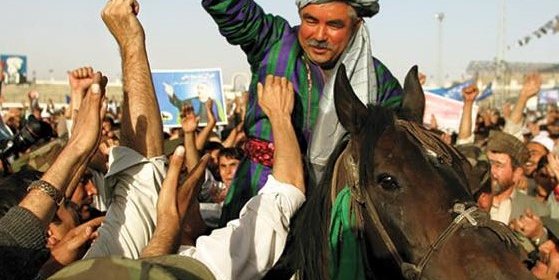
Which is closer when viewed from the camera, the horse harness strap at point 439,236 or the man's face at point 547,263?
the horse harness strap at point 439,236

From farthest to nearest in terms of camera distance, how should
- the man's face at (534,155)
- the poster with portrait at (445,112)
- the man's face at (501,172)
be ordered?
the poster with portrait at (445,112) → the man's face at (534,155) → the man's face at (501,172)

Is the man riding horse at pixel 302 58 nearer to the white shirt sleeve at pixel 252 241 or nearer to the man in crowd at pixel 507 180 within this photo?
→ the white shirt sleeve at pixel 252 241

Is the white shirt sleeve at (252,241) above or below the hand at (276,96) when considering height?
below

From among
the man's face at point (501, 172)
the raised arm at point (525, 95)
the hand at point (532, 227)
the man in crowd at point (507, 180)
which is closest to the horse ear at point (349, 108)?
the hand at point (532, 227)

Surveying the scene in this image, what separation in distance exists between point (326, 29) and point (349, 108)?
2.77ft

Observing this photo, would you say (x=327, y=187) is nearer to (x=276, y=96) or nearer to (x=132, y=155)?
(x=276, y=96)

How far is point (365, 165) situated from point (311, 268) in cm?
49

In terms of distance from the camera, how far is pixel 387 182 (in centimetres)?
321

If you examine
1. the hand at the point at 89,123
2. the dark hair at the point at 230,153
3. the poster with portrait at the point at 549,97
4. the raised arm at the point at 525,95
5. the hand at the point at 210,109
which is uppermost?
the hand at the point at 89,123

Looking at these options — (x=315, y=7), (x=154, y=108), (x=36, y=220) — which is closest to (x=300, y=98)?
(x=315, y=7)

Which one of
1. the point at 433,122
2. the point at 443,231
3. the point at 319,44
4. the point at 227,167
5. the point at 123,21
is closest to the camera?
the point at 443,231

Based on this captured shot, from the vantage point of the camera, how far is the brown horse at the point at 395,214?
2969mm

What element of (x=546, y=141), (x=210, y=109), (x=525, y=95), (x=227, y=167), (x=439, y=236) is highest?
(x=439, y=236)

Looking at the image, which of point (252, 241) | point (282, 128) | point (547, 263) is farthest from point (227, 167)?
point (252, 241)
